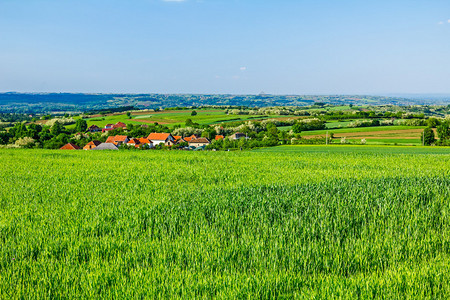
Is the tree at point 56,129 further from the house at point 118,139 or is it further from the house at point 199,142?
the house at point 199,142

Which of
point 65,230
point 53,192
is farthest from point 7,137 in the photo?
point 65,230

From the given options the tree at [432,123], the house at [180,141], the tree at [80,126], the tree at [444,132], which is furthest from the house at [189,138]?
the tree at [432,123]

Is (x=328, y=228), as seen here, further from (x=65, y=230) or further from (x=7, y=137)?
(x=7, y=137)

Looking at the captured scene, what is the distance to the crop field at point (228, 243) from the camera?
4461 millimetres

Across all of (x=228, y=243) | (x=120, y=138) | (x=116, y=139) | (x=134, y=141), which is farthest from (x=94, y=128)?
(x=228, y=243)

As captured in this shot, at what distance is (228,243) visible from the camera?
19.7 ft

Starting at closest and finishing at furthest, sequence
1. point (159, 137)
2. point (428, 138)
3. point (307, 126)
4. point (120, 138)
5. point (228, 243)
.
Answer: point (228, 243), point (428, 138), point (307, 126), point (159, 137), point (120, 138)

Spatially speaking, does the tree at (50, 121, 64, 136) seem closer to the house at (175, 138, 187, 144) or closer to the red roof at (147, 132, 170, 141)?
the red roof at (147, 132, 170, 141)

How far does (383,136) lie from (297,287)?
207ft

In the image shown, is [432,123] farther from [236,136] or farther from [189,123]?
[189,123]

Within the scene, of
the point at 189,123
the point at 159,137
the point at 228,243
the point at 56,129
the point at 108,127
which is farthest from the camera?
the point at 108,127

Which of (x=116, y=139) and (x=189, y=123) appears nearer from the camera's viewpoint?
(x=116, y=139)

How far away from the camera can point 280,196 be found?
9.27 m

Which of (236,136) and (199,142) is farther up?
(236,136)
